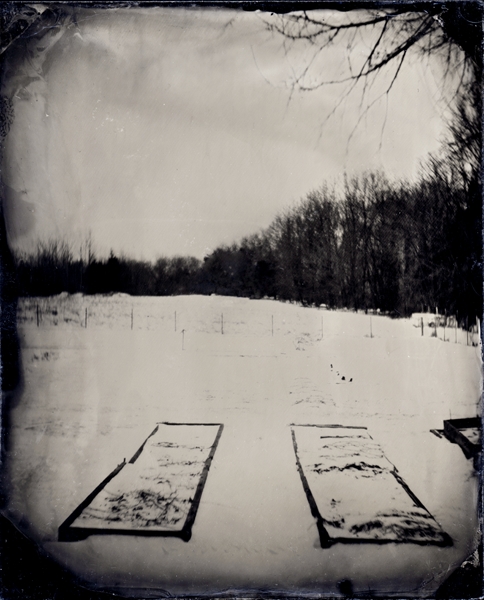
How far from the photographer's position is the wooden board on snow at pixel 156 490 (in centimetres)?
117

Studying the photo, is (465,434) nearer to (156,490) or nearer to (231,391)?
(231,391)

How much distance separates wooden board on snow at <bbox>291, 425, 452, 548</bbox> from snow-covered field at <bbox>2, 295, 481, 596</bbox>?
0.10 ft

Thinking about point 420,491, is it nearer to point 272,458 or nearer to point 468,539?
point 468,539

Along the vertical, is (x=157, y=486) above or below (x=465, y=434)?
below

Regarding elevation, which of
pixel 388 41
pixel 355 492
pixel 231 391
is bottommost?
pixel 355 492

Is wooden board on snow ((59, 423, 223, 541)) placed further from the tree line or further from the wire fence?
the tree line

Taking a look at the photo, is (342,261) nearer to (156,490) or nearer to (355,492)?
(355,492)

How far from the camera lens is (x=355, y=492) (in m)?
1.19

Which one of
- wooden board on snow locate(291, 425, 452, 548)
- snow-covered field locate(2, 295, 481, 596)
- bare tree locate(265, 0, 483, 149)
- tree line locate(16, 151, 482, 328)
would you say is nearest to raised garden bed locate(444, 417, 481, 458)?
snow-covered field locate(2, 295, 481, 596)

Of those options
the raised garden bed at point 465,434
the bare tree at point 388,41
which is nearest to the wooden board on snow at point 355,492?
the raised garden bed at point 465,434

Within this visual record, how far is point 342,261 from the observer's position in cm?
122

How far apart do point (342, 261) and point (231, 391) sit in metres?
0.50

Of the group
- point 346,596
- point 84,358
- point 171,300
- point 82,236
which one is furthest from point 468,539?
point 82,236

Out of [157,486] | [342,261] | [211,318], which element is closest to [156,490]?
[157,486]
